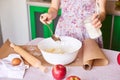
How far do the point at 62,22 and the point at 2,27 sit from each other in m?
1.16

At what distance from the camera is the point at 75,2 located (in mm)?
1301

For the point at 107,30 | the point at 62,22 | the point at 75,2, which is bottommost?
the point at 107,30

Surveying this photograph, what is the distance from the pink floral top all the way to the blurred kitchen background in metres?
0.40

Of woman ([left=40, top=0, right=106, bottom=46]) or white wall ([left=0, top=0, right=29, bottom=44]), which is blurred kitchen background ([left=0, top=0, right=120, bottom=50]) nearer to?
white wall ([left=0, top=0, right=29, bottom=44])

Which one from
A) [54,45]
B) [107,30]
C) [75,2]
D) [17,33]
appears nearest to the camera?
[54,45]

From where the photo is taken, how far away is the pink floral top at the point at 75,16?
128 centimetres

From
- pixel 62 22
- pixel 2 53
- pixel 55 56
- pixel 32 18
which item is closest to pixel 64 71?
pixel 55 56

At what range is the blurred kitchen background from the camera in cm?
168

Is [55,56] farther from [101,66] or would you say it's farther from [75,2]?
[75,2]

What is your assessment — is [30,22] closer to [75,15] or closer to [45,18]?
[75,15]

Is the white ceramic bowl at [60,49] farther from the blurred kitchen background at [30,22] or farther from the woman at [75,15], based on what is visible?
the blurred kitchen background at [30,22]

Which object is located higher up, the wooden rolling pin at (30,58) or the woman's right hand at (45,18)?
the woman's right hand at (45,18)

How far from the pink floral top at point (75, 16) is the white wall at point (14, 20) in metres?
0.91

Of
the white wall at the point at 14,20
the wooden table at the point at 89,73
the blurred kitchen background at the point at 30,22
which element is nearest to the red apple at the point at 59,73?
the wooden table at the point at 89,73
